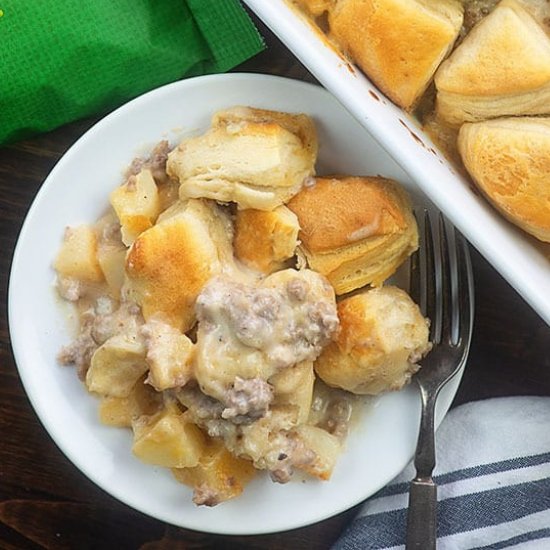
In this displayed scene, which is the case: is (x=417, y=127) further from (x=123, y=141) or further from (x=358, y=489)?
(x=358, y=489)

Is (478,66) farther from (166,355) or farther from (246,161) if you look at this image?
(166,355)

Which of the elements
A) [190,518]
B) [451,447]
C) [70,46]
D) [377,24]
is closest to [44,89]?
[70,46]

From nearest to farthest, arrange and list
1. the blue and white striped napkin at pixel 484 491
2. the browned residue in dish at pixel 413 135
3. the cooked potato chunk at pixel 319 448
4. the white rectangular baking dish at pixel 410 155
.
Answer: the white rectangular baking dish at pixel 410 155 → the browned residue in dish at pixel 413 135 → the cooked potato chunk at pixel 319 448 → the blue and white striped napkin at pixel 484 491

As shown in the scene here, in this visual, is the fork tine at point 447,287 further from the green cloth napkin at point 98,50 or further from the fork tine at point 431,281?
the green cloth napkin at point 98,50

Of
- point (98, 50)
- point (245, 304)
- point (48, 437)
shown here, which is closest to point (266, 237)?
point (245, 304)

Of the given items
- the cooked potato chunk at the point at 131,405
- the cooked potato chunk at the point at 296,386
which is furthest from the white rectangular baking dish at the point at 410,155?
the cooked potato chunk at the point at 131,405

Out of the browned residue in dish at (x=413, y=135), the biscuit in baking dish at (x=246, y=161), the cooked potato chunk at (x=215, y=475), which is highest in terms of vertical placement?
the browned residue in dish at (x=413, y=135)

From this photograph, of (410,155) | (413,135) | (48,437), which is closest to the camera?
(410,155)
